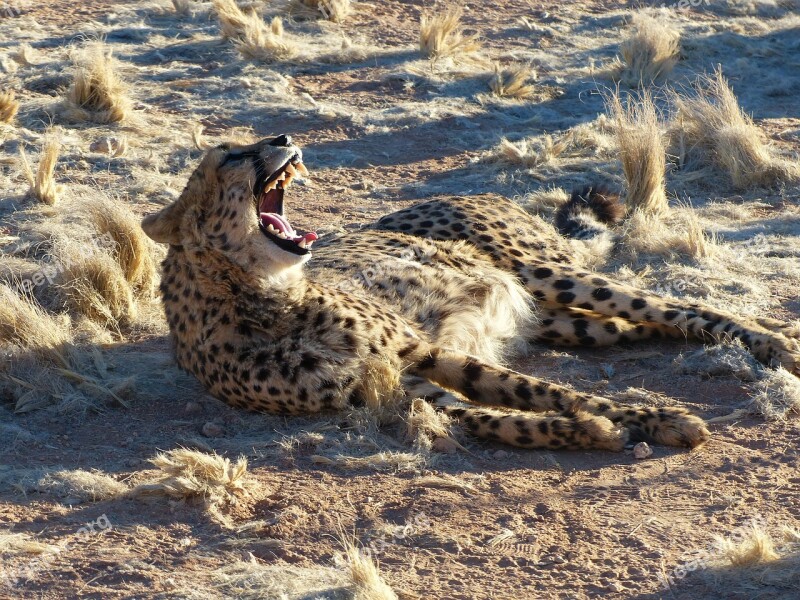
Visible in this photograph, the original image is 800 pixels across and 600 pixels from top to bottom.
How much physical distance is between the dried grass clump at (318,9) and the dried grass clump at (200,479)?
8008 mm

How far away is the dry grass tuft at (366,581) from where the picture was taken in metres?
3.21

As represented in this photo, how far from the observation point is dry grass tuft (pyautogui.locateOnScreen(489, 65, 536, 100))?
1016cm

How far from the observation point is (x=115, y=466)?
4.27 meters

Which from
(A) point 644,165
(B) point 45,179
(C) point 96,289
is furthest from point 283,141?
(A) point 644,165

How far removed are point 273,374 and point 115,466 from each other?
2.26 ft

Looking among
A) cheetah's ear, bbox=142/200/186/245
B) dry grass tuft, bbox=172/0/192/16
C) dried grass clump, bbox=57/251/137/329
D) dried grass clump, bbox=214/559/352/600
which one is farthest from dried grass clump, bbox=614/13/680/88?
dried grass clump, bbox=214/559/352/600

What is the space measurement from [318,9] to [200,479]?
26.6ft

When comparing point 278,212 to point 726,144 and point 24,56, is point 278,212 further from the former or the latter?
point 24,56

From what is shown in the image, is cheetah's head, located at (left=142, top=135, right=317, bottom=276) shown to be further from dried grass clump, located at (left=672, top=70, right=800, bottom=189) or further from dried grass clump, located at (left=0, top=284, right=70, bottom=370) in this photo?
dried grass clump, located at (left=672, top=70, right=800, bottom=189)

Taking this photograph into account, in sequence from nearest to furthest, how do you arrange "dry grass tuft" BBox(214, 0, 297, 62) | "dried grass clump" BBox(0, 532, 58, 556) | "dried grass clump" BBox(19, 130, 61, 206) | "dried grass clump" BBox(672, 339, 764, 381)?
"dried grass clump" BBox(0, 532, 58, 556) → "dried grass clump" BBox(672, 339, 764, 381) → "dried grass clump" BBox(19, 130, 61, 206) → "dry grass tuft" BBox(214, 0, 297, 62)

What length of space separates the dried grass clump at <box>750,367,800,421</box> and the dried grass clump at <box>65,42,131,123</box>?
540 centimetres

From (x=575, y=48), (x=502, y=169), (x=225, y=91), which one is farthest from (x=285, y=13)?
(x=502, y=169)

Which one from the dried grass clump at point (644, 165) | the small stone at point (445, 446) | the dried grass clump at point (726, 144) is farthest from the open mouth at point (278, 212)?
the dried grass clump at point (726, 144)

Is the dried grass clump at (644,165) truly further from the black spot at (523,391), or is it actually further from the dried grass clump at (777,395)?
the black spot at (523,391)
